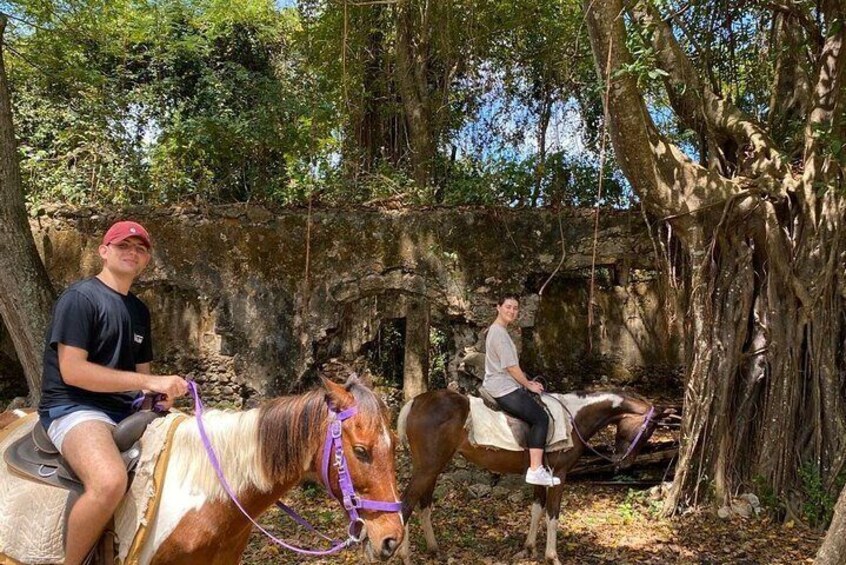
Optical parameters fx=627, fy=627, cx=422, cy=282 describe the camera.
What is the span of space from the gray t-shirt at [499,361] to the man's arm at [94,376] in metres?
3.47

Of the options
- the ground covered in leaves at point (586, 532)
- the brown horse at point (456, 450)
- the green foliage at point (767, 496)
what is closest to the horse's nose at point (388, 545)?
the brown horse at point (456, 450)

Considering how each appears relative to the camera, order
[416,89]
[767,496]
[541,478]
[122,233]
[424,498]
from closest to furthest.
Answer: [122,233]
[541,478]
[424,498]
[767,496]
[416,89]

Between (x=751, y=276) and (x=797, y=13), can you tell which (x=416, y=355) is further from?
(x=797, y=13)

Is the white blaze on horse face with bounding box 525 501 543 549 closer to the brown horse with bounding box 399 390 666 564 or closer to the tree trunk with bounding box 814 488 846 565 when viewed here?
the brown horse with bounding box 399 390 666 564

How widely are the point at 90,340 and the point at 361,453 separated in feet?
3.96

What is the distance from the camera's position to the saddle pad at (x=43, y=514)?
242cm

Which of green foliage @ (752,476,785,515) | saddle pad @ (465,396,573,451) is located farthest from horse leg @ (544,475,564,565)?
green foliage @ (752,476,785,515)

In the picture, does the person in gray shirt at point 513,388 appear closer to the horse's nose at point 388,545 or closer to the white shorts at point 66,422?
the horse's nose at point 388,545

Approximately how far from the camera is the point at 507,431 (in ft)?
18.3

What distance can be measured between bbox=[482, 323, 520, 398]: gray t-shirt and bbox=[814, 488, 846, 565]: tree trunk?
9.33ft

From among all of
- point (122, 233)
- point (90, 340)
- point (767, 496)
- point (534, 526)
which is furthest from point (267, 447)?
point (767, 496)

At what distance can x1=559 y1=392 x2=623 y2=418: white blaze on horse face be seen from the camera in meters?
5.97

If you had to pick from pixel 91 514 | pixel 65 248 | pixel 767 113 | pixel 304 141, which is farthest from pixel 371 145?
pixel 91 514

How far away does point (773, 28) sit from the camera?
6.77m
